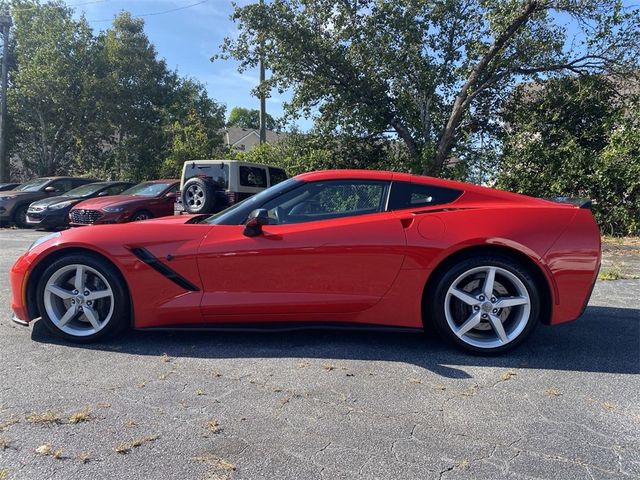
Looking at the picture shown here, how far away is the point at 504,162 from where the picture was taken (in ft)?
42.0

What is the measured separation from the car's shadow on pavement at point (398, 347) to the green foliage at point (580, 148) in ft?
25.5

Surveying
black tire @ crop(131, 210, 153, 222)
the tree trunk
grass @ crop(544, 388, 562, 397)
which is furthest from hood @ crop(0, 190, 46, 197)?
grass @ crop(544, 388, 562, 397)

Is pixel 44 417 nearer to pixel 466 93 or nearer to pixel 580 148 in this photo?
pixel 580 148

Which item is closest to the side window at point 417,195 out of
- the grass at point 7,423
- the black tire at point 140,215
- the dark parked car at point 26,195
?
the grass at point 7,423

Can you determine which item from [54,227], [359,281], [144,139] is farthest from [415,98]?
[144,139]

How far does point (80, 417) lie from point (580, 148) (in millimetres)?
11965

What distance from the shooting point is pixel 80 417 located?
2705mm

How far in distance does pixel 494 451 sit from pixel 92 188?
13926 mm

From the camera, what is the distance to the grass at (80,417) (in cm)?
268

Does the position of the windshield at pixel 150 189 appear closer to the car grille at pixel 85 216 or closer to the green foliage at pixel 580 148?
the car grille at pixel 85 216

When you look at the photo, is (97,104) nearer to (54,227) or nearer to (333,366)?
(54,227)

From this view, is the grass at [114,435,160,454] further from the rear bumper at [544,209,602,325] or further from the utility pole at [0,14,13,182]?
the utility pole at [0,14,13,182]

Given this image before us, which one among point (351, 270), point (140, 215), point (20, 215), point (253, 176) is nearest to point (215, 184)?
point (253, 176)

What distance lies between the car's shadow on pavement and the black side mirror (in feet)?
2.90
